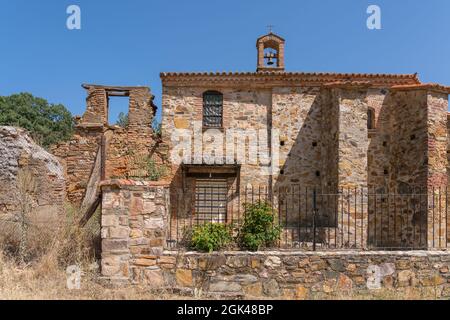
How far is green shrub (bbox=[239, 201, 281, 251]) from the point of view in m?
7.25

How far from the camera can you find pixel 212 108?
13148mm

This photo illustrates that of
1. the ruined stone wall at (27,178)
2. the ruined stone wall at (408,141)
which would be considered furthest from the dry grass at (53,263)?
the ruined stone wall at (408,141)

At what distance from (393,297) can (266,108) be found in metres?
8.92

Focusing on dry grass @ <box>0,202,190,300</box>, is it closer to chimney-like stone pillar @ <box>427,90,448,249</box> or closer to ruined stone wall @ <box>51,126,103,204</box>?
→ ruined stone wall @ <box>51,126,103,204</box>

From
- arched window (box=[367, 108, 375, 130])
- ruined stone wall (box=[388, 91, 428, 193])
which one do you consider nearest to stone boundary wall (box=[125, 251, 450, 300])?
ruined stone wall (box=[388, 91, 428, 193])

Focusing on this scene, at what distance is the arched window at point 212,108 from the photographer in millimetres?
13102

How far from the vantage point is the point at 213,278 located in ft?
18.9

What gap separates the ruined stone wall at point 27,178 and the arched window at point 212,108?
21.2ft

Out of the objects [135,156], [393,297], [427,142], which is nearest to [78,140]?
[135,156]

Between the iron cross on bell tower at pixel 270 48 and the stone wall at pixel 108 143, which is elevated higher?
the iron cross on bell tower at pixel 270 48

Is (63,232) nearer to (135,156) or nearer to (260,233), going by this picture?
(260,233)

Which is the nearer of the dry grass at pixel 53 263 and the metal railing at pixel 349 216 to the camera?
the dry grass at pixel 53 263

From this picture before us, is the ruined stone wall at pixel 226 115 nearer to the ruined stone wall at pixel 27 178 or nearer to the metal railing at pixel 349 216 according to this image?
the metal railing at pixel 349 216
